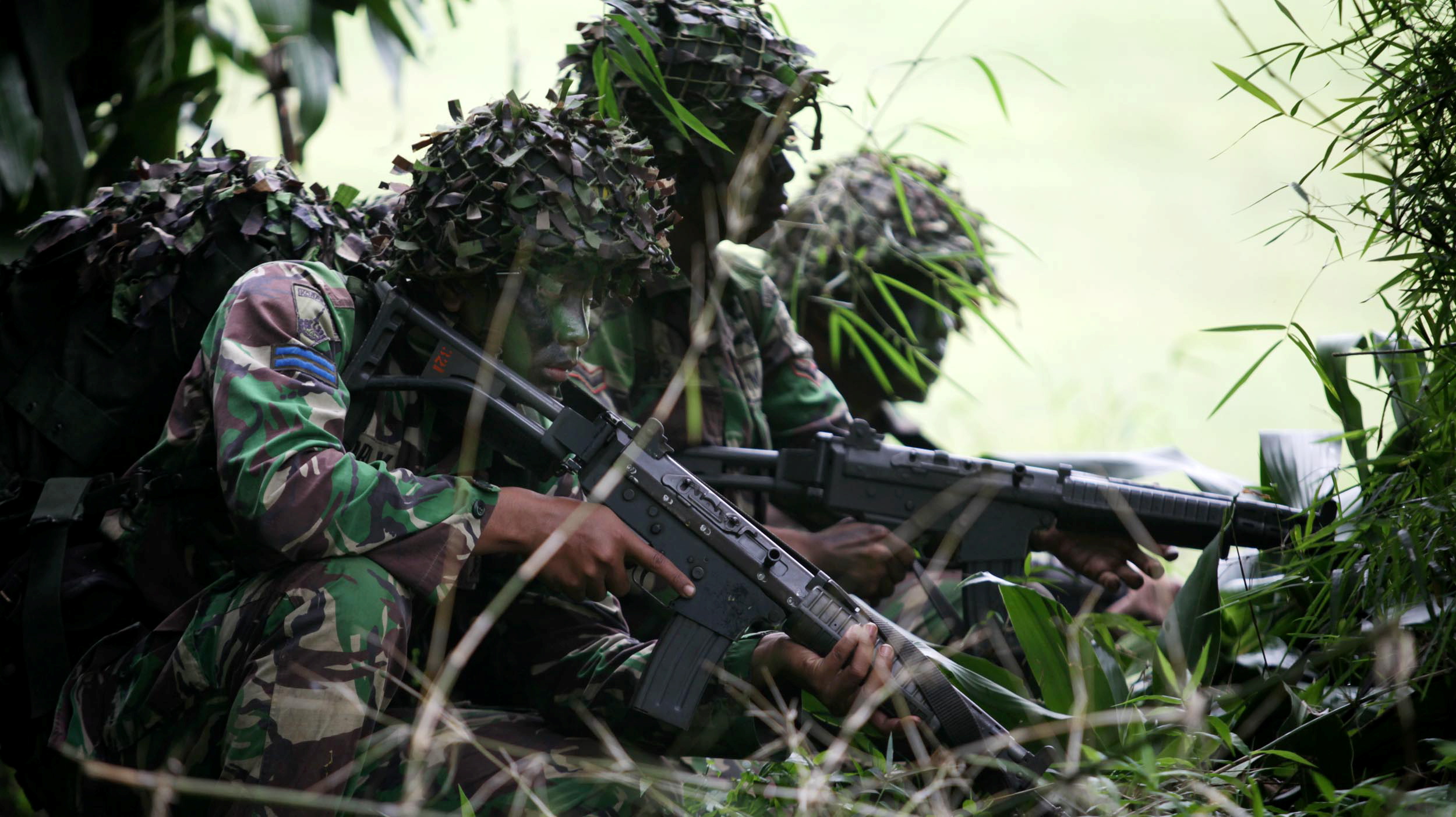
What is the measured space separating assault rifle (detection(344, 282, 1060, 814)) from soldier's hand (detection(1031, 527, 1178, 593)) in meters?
1.01

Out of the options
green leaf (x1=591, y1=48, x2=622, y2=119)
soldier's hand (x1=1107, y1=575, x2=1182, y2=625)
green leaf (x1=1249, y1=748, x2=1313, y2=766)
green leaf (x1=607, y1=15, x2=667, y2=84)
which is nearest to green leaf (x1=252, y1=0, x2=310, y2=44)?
green leaf (x1=591, y1=48, x2=622, y2=119)

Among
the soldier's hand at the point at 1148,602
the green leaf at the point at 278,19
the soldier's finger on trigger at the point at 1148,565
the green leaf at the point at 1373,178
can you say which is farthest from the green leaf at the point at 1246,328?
the green leaf at the point at 278,19

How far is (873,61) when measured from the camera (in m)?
3.31

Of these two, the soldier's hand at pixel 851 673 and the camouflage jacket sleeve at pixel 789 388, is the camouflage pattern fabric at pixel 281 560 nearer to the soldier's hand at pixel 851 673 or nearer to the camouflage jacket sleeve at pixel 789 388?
the soldier's hand at pixel 851 673

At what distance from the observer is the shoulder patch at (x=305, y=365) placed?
1.88 meters

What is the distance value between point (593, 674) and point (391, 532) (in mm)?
559

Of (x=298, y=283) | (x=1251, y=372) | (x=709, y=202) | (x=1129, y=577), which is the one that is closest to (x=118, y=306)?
(x=298, y=283)

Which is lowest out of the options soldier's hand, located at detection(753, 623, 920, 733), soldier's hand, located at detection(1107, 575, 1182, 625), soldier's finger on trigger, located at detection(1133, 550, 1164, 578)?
soldier's hand, located at detection(753, 623, 920, 733)

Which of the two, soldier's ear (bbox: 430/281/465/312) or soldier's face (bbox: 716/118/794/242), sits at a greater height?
soldier's face (bbox: 716/118/794/242)

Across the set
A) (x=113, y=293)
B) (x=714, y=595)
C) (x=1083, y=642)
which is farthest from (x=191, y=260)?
(x=1083, y=642)

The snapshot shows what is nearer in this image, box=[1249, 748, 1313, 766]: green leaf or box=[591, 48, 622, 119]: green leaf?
box=[1249, 748, 1313, 766]: green leaf

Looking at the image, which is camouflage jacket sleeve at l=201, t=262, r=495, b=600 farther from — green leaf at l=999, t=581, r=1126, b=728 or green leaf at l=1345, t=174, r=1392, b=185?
green leaf at l=1345, t=174, r=1392, b=185

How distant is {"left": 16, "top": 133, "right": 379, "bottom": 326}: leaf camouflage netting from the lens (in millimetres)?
2125

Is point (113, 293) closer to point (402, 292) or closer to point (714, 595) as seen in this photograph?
point (402, 292)
